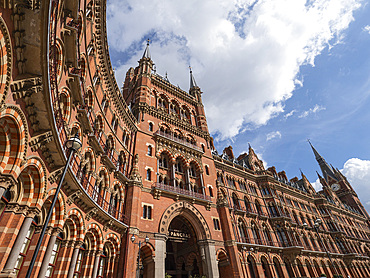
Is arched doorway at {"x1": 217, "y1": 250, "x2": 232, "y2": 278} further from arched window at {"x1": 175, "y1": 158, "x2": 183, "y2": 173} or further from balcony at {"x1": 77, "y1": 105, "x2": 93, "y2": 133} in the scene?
balcony at {"x1": 77, "y1": 105, "x2": 93, "y2": 133}

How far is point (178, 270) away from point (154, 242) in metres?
9.21

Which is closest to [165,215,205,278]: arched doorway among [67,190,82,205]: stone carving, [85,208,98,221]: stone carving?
[85,208,98,221]: stone carving

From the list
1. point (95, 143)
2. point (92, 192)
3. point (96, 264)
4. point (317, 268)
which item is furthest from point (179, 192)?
point (317, 268)

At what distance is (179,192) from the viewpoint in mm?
23344

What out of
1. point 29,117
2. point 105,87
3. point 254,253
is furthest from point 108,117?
point 254,253

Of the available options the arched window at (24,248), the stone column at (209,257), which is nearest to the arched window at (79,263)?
the arched window at (24,248)

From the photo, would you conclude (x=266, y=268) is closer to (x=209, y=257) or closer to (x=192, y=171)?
(x=209, y=257)

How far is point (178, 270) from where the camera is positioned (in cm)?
2495

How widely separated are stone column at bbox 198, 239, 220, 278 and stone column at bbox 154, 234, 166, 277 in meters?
4.87

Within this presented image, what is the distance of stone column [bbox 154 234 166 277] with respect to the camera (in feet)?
57.4

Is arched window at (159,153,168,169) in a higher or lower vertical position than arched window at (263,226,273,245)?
higher

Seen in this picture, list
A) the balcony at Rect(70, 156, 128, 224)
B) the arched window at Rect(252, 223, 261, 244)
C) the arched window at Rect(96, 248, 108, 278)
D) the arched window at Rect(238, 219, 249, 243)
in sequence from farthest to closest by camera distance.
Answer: the arched window at Rect(252, 223, 261, 244) < the arched window at Rect(238, 219, 249, 243) < the arched window at Rect(96, 248, 108, 278) < the balcony at Rect(70, 156, 128, 224)

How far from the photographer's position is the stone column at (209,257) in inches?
795

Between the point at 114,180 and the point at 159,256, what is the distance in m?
7.74
